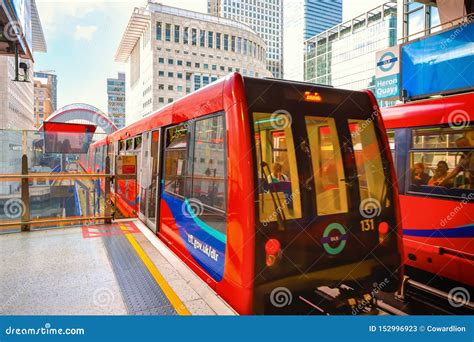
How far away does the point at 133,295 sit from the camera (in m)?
3.80

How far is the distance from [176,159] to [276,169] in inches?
97.8

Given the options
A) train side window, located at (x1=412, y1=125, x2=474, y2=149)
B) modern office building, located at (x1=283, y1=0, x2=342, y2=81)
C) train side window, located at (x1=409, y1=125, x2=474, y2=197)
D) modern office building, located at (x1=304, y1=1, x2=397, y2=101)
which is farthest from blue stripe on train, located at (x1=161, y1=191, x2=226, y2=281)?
modern office building, located at (x1=283, y1=0, x2=342, y2=81)

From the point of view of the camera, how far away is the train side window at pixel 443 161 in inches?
210

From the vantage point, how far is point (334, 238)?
3.87 meters

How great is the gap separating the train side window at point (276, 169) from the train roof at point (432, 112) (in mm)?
3410

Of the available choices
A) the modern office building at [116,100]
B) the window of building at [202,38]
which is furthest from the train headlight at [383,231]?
the modern office building at [116,100]

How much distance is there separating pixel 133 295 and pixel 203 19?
98.8 meters

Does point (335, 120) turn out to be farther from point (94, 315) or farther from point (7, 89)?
point (7, 89)

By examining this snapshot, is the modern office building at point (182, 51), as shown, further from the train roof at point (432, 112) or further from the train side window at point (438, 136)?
the train side window at point (438, 136)

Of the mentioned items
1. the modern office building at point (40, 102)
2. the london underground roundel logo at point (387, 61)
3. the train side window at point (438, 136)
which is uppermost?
the modern office building at point (40, 102)

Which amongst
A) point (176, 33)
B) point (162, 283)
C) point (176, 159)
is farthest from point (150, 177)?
point (176, 33)

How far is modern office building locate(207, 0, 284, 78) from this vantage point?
10638cm

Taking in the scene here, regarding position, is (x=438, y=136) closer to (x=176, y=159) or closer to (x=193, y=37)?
(x=176, y=159)

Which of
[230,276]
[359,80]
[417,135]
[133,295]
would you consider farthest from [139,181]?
[359,80]
